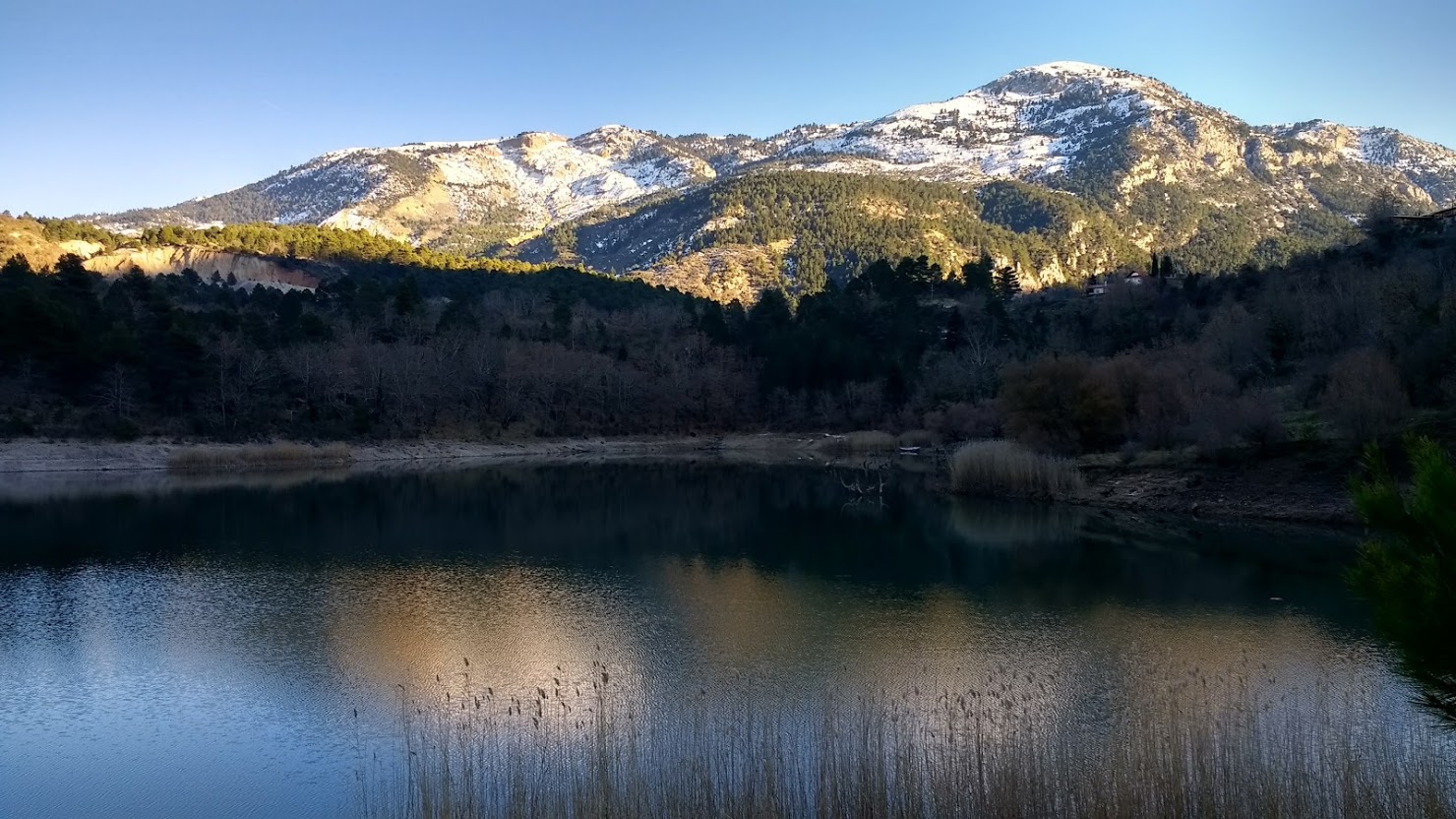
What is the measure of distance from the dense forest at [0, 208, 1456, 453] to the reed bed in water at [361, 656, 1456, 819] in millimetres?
28541

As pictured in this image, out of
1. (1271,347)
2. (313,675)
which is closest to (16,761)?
(313,675)

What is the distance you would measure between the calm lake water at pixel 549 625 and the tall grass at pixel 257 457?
21890 millimetres

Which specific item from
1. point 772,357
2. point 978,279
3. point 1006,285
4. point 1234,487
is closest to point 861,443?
point 772,357

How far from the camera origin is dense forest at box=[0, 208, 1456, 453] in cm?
4691

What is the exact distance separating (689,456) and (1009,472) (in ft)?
128

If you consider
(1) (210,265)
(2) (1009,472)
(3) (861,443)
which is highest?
(1) (210,265)

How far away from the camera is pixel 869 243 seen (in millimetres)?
186125

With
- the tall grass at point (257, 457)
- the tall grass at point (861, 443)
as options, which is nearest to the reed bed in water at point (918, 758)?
the tall grass at point (257, 457)

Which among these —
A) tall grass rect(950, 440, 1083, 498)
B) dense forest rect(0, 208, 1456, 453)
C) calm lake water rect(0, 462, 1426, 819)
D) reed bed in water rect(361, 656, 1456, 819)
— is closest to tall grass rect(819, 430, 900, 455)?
dense forest rect(0, 208, 1456, 453)

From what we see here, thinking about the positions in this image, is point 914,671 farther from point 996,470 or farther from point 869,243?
point 869,243

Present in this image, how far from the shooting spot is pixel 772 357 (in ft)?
313

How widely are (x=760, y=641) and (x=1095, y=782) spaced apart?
10203 mm

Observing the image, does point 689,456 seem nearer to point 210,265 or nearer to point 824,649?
point 824,649

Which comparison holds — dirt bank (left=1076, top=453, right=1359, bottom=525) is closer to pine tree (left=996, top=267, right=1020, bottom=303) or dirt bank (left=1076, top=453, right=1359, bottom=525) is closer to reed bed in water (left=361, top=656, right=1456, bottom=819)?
reed bed in water (left=361, top=656, right=1456, bottom=819)
